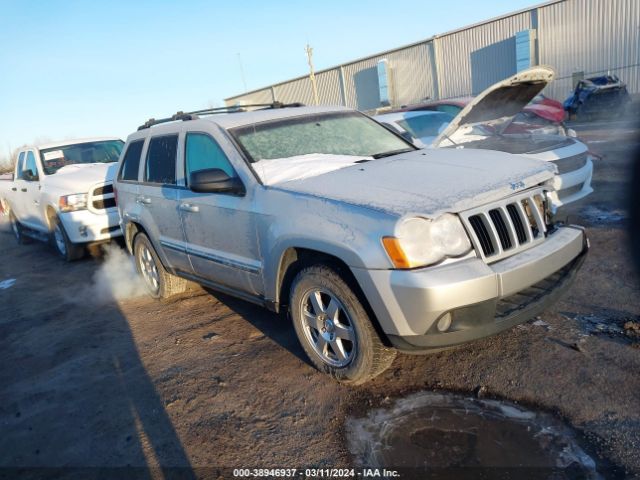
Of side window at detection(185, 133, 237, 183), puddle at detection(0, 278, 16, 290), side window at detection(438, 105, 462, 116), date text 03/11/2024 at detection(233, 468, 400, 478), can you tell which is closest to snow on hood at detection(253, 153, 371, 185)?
side window at detection(185, 133, 237, 183)

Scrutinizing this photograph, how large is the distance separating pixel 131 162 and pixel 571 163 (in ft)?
16.0

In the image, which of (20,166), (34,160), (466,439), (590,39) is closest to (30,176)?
(34,160)

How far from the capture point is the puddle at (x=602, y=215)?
5918mm

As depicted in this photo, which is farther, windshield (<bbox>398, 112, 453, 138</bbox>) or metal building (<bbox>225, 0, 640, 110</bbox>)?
metal building (<bbox>225, 0, 640, 110</bbox>)

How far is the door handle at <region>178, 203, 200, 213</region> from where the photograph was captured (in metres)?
4.26

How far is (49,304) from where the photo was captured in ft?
20.1

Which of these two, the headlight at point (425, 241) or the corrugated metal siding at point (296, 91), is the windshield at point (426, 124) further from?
the corrugated metal siding at point (296, 91)

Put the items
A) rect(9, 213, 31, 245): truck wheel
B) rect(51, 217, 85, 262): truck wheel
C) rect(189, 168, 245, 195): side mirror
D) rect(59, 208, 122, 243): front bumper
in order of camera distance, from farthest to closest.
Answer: rect(9, 213, 31, 245): truck wheel < rect(51, 217, 85, 262): truck wheel < rect(59, 208, 122, 243): front bumper < rect(189, 168, 245, 195): side mirror

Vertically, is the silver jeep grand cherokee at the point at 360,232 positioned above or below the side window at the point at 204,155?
below

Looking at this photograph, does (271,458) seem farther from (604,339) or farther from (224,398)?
(604,339)

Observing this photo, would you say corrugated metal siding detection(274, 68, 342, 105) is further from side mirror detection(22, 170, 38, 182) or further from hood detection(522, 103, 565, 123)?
side mirror detection(22, 170, 38, 182)

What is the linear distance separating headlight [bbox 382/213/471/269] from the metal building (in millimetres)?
24002

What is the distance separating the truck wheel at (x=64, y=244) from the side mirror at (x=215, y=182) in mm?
4980

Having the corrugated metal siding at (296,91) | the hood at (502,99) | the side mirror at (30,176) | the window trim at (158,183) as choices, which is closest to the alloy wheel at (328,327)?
the window trim at (158,183)
